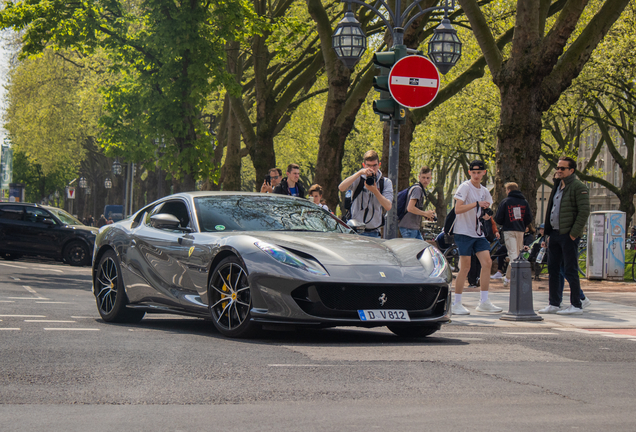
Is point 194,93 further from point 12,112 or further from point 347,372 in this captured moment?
point 12,112

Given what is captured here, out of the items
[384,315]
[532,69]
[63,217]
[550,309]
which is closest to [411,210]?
[550,309]

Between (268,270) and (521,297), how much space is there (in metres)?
4.32

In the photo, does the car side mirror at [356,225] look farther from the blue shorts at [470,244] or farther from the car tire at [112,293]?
the blue shorts at [470,244]

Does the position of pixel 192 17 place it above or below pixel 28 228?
above

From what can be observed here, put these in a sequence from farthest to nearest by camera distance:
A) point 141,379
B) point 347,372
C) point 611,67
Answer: point 611,67 → point 347,372 → point 141,379

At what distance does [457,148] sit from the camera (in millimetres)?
46625

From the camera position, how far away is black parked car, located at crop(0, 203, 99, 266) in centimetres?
2347

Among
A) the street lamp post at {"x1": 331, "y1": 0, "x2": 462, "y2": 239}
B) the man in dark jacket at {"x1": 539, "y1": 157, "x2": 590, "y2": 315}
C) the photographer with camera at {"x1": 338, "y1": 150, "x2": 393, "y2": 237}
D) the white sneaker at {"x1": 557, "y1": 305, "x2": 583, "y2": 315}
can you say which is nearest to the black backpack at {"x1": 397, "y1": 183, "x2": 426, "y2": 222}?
the street lamp post at {"x1": 331, "y1": 0, "x2": 462, "y2": 239}

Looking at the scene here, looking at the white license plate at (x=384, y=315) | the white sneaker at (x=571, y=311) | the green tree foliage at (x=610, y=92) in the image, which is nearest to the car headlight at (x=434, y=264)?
the white license plate at (x=384, y=315)

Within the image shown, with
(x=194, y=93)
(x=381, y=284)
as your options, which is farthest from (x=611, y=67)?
(x=381, y=284)

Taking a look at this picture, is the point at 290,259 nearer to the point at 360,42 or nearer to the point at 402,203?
the point at 402,203

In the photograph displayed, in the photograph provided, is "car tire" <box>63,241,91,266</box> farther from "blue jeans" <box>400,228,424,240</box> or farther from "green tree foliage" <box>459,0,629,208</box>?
"blue jeans" <box>400,228,424,240</box>

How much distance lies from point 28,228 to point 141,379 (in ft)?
62.9

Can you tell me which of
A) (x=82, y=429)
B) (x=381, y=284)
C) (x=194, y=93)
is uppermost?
(x=194, y=93)
